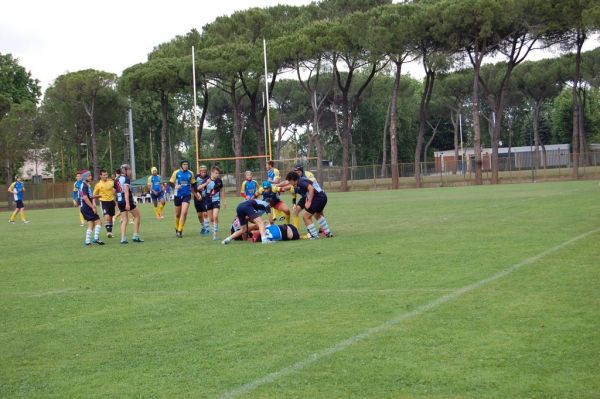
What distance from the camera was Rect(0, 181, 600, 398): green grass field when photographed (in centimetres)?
566

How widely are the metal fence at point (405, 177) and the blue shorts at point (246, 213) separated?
143ft

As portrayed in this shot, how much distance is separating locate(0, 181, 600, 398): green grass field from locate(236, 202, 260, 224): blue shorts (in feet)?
4.35

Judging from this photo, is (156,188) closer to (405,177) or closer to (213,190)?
(213,190)

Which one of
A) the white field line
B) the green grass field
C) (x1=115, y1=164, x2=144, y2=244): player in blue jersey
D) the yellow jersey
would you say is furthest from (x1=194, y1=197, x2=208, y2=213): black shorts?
the white field line

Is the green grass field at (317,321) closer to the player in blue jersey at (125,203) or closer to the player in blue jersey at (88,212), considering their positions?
the player in blue jersey at (125,203)

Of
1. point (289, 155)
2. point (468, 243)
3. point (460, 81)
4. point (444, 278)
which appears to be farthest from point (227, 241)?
point (289, 155)

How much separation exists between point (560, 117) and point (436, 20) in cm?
Result: 4372

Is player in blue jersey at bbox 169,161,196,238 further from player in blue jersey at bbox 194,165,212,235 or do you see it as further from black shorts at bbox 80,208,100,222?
black shorts at bbox 80,208,100,222

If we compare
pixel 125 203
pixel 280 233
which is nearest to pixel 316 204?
pixel 280 233

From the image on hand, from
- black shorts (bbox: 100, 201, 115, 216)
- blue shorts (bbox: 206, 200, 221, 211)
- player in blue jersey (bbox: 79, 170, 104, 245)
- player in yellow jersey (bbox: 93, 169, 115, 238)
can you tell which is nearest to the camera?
player in blue jersey (bbox: 79, 170, 104, 245)

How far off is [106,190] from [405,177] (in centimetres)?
4784

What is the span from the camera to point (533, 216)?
1992cm

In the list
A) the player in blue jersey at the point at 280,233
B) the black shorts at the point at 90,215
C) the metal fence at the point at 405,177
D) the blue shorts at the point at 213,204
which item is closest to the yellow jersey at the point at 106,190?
the black shorts at the point at 90,215

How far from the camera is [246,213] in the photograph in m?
16.7
